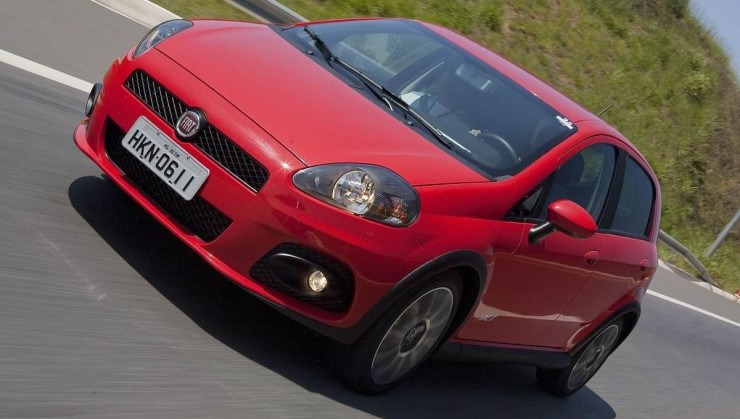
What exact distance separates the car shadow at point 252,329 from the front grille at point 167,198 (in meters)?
0.41

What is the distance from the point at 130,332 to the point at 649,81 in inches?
747

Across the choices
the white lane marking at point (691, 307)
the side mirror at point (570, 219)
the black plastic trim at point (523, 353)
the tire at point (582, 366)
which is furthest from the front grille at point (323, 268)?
the white lane marking at point (691, 307)

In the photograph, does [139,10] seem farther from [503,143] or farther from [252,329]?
[252,329]

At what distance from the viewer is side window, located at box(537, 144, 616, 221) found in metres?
5.23

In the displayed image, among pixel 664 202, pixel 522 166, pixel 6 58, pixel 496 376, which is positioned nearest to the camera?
pixel 522 166

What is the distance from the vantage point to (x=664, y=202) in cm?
1881

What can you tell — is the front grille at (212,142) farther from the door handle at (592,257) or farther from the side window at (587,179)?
the door handle at (592,257)

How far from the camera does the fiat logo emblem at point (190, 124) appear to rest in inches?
175

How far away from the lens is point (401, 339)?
4668 millimetres

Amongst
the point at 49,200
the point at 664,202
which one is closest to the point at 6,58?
the point at 49,200

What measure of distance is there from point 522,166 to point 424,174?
2.32 feet

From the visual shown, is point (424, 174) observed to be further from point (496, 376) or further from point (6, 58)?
point (6, 58)

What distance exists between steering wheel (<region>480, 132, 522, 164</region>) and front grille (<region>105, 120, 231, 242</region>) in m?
1.42

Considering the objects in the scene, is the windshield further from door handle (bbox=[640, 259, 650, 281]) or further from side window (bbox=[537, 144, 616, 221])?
door handle (bbox=[640, 259, 650, 281])
